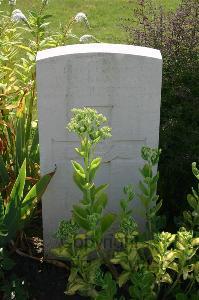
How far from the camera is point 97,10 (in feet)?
27.7

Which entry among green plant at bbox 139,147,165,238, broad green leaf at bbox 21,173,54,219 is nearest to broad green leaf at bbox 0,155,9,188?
broad green leaf at bbox 21,173,54,219

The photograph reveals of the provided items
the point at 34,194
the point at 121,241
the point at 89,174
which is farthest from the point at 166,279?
the point at 34,194

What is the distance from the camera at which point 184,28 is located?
3.59 m

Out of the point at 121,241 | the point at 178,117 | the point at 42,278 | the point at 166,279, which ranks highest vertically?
the point at 178,117

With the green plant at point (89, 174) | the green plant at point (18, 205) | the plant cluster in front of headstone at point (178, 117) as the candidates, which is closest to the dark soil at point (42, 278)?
the green plant at point (18, 205)

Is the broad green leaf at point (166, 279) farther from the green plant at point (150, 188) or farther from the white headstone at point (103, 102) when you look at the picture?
the white headstone at point (103, 102)

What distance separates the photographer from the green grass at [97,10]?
7.57 meters

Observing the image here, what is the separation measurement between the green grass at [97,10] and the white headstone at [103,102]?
4.69m

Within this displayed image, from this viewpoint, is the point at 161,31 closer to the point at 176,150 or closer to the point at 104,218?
the point at 176,150

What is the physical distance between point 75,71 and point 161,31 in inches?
45.3

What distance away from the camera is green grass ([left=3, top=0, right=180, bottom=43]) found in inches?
298

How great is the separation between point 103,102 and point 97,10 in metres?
6.05

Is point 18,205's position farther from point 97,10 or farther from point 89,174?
point 97,10

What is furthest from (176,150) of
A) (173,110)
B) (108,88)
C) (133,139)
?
(108,88)
